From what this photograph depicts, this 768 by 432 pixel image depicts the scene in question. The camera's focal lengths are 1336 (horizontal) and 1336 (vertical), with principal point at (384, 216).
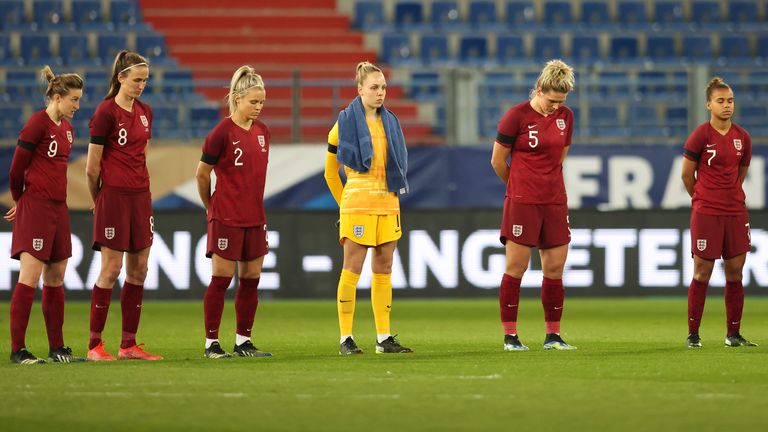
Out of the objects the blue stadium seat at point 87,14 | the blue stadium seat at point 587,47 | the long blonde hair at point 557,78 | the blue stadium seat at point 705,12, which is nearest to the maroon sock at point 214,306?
the long blonde hair at point 557,78

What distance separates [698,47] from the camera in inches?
856

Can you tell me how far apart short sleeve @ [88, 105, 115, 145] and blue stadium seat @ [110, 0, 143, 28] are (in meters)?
14.0

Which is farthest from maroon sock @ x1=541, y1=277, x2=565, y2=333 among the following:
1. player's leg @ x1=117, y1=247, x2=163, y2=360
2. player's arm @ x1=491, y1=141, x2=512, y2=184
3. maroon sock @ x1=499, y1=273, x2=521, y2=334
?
player's leg @ x1=117, y1=247, x2=163, y2=360

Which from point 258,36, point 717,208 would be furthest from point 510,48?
point 717,208

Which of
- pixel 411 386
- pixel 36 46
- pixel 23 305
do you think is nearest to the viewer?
pixel 411 386

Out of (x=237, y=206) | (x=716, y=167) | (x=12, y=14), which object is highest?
(x=12, y=14)

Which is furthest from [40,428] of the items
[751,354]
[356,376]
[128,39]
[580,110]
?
[128,39]

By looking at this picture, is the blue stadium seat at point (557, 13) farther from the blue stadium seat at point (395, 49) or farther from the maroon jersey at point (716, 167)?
the maroon jersey at point (716, 167)

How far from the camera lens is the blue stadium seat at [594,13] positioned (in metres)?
22.2

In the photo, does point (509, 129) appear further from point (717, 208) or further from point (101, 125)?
point (101, 125)

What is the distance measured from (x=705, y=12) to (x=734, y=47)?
0.92 meters

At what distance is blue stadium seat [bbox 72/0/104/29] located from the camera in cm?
2177

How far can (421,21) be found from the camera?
2228cm

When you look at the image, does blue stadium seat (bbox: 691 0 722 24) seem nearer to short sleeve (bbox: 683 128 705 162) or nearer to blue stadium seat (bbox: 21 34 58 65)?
blue stadium seat (bbox: 21 34 58 65)
